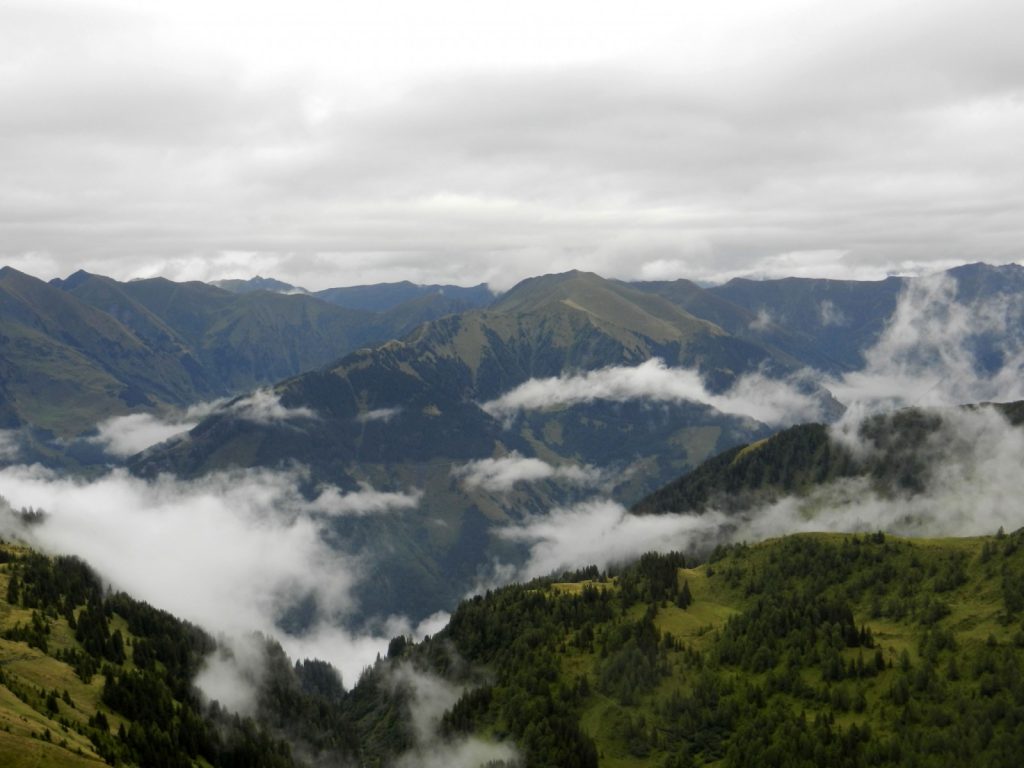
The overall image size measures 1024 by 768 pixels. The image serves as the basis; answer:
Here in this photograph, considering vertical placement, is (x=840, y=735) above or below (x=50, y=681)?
below

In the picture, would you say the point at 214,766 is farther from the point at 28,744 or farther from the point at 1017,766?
the point at 1017,766

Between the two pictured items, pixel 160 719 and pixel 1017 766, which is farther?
pixel 160 719

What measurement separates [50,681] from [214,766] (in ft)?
137

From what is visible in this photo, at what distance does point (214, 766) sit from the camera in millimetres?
193375

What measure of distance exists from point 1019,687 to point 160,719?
201 meters

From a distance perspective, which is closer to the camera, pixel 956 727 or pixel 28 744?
pixel 28 744

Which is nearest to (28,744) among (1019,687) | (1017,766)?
(1017,766)

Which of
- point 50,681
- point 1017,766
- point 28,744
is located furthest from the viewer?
point 50,681

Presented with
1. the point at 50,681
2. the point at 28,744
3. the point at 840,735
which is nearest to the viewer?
the point at 28,744

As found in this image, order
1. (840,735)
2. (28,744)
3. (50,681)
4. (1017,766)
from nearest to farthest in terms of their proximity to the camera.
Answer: (28,744), (1017,766), (50,681), (840,735)

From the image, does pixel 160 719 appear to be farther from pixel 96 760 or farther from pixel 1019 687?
pixel 1019 687

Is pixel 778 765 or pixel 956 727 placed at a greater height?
pixel 956 727

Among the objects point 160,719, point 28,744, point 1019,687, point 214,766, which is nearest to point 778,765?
point 1019,687

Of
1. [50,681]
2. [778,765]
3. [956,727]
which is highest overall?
[50,681]
